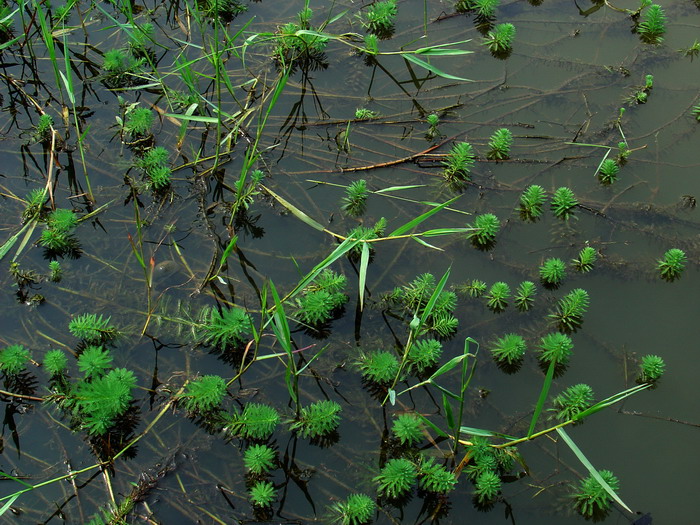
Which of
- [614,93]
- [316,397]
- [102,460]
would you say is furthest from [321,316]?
[614,93]

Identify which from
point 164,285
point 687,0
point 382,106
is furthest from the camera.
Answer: point 687,0

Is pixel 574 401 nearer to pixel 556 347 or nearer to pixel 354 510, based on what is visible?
→ pixel 556 347

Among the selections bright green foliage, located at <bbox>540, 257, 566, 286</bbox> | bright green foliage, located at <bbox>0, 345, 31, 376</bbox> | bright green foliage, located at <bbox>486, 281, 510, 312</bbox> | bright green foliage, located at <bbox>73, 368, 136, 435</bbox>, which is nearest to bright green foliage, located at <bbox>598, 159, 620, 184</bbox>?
bright green foliage, located at <bbox>540, 257, 566, 286</bbox>

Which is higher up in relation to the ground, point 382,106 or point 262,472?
point 382,106

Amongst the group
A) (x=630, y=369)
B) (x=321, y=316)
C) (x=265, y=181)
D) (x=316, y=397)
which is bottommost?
(x=630, y=369)

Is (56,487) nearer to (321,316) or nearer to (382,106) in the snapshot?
(321,316)

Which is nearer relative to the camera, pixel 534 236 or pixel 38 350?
pixel 38 350

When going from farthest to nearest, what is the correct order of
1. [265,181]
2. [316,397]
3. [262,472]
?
1. [265,181]
2. [316,397]
3. [262,472]
